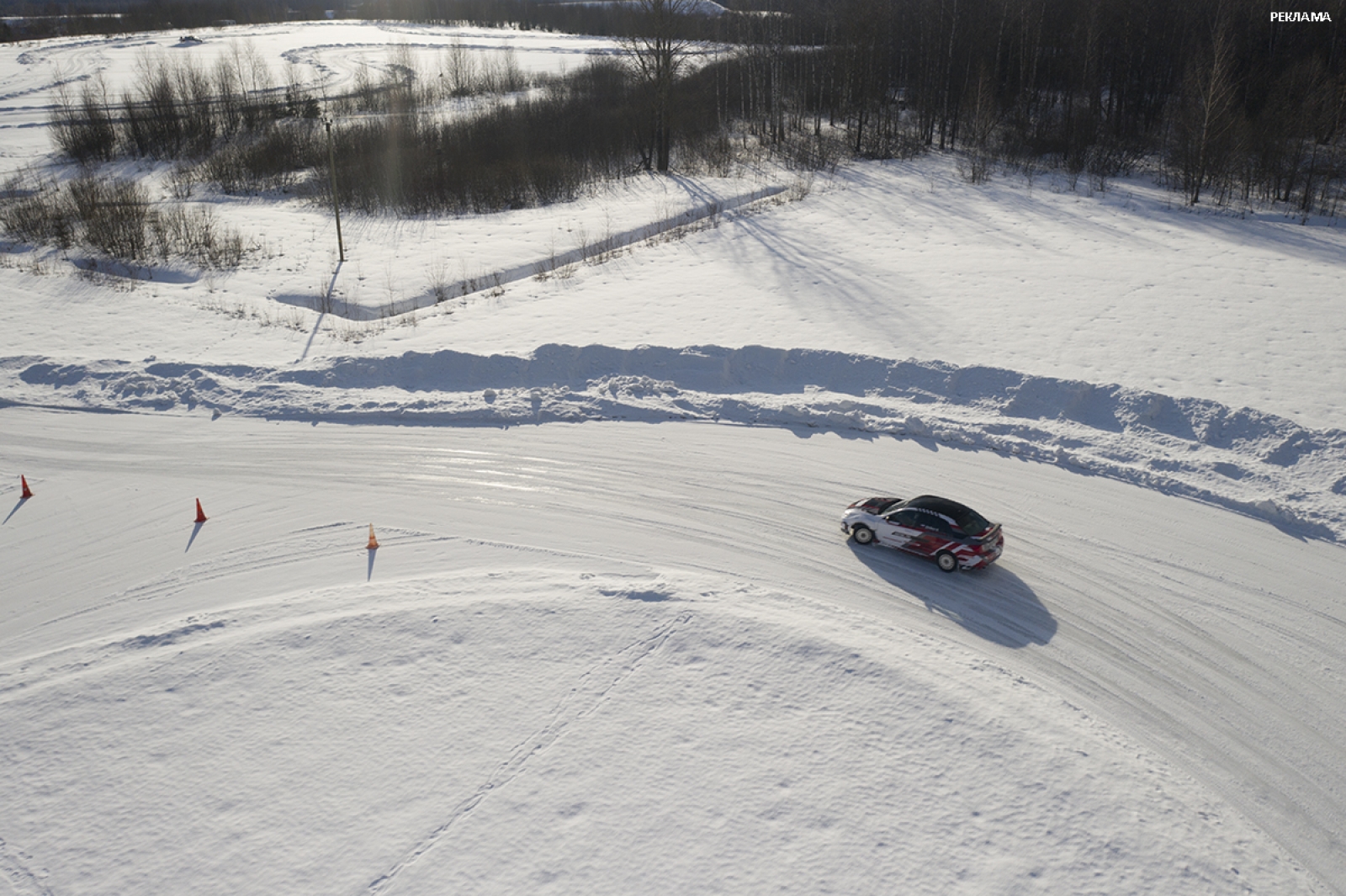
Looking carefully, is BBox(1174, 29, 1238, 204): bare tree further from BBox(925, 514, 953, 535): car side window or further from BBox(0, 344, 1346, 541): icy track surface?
BBox(925, 514, 953, 535): car side window

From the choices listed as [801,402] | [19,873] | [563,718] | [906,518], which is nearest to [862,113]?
[801,402]

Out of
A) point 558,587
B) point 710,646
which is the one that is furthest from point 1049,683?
point 558,587

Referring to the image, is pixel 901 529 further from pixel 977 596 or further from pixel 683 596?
pixel 683 596

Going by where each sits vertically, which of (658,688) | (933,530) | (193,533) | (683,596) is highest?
(933,530)

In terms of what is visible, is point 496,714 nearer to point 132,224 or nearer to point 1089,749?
point 1089,749

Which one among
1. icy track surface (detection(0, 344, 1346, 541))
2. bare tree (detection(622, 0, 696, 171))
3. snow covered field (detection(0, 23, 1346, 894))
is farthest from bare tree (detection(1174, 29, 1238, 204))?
bare tree (detection(622, 0, 696, 171))

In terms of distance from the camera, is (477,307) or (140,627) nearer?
(140,627)
